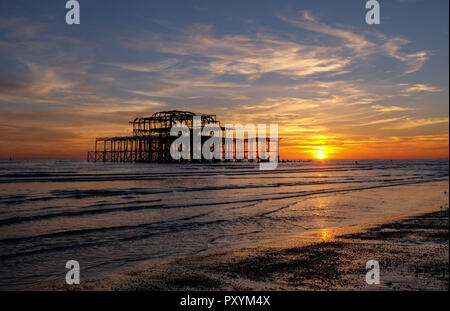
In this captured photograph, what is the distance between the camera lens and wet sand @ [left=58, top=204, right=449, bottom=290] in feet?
17.1

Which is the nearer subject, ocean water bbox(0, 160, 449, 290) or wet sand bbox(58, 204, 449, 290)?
wet sand bbox(58, 204, 449, 290)

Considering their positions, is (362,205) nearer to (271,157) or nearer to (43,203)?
(43,203)

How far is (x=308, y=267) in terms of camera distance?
239 inches

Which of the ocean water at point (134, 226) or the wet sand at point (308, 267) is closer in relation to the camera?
the wet sand at point (308, 267)

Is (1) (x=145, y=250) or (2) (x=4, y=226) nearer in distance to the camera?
(1) (x=145, y=250)

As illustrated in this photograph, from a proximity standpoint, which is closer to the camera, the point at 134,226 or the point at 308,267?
the point at 308,267

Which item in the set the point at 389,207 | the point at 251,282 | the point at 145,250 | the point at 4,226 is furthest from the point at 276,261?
the point at 389,207

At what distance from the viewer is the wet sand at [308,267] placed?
523cm

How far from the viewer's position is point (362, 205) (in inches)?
596
